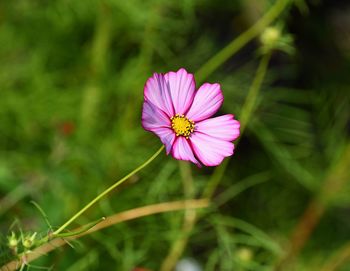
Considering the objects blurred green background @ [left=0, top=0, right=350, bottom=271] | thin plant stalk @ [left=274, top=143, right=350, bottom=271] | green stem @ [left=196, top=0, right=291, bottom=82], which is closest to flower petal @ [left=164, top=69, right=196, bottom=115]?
green stem @ [left=196, top=0, right=291, bottom=82]

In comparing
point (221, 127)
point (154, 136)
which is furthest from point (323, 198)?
point (221, 127)

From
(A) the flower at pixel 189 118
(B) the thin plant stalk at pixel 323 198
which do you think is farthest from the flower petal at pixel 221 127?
(B) the thin plant stalk at pixel 323 198

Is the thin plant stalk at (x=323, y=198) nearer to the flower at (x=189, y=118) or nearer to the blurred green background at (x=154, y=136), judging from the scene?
the blurred green background at (x=154, y=136)

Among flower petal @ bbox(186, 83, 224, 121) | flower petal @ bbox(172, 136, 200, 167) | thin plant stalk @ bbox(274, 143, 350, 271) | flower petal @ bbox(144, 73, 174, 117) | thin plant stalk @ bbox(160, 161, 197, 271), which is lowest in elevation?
flower petal @ bbox(172, 136, 200, 167)

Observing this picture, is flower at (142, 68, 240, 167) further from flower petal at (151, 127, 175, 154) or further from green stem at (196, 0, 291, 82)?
green stem at (196, 0, 291, 82)

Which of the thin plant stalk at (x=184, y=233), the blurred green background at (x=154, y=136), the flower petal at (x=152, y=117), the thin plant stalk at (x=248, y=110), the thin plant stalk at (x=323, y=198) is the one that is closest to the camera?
the flower petal at (x=152, y=117)

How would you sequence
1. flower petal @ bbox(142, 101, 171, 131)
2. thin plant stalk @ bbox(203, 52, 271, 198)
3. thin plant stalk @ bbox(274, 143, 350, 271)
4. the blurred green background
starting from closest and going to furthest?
flower petal @ bbox(142, 101, 171, 131)
thin plant stalk @ bbox(203, 52, 271, 198)
the blurred green background
thin plant stalk @ bbox(274, 143, 350, 271)

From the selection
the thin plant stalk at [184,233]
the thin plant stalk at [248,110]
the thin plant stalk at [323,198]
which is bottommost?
the thin plant stalk at [184,233]
